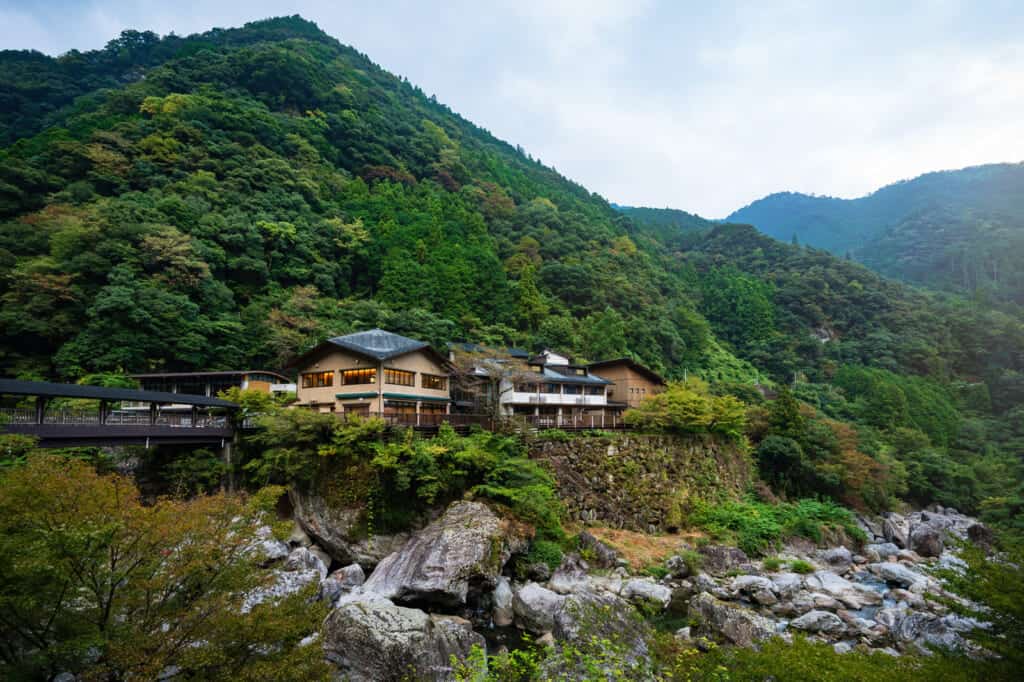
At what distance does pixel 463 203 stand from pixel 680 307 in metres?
33.7

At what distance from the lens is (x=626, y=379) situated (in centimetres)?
3550

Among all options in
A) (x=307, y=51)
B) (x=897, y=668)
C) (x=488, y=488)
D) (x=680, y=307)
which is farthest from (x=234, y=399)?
(x=307, y=51)

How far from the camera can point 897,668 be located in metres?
7.33

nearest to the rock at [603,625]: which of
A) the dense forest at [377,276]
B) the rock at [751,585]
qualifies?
the rock at [751,585]

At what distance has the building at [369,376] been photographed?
24250 millimetres

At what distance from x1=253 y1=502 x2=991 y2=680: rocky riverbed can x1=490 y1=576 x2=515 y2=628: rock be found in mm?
36

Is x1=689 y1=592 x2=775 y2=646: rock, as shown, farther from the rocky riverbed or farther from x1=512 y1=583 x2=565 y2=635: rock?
x1=512 y1=583 x2=565 y2=635: rock

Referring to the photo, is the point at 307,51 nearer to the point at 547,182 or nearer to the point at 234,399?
the point at 547,182

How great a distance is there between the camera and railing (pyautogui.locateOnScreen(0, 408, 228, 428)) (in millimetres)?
14171

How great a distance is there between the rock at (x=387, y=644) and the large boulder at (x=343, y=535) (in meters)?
6.47

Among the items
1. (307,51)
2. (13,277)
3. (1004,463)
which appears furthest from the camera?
(307,51)

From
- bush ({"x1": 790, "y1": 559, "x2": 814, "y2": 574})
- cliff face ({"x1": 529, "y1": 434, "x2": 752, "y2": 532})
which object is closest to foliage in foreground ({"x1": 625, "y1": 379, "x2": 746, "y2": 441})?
cliff face ({"x1": 529, "y1": 434, "x2": 752, "y2": 532})

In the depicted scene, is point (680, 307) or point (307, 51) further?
point (307, 51)

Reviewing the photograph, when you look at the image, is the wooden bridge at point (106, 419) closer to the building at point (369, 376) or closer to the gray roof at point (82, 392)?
the gray roof at point (82, 392)
